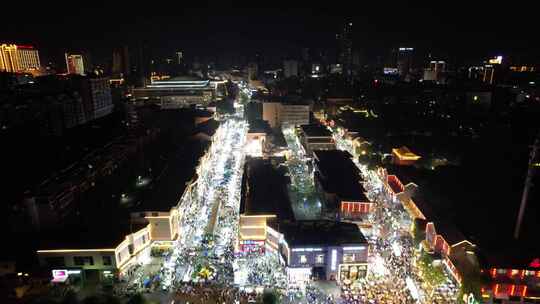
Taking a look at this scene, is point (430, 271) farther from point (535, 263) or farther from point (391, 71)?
point (391, 71)

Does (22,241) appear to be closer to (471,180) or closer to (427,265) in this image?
(427,265)

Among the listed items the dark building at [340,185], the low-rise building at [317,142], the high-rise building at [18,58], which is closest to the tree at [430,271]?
the dark building at [340,185]

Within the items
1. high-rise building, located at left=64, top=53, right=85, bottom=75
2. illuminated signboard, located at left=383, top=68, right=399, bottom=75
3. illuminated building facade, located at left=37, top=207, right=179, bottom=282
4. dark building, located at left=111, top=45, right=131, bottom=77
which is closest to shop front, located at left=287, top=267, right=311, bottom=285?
illuminated building facade, located at left=37, top=207, right=179, bottom=282

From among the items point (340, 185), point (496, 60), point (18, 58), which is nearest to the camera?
point (340, 185)

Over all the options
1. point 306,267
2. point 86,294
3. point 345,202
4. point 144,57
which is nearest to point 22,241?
point 86,294

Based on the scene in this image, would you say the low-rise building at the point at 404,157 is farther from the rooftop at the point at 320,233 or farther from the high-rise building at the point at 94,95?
the high-rise building at the point at 94,95

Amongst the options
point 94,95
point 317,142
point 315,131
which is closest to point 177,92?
point 94,95
